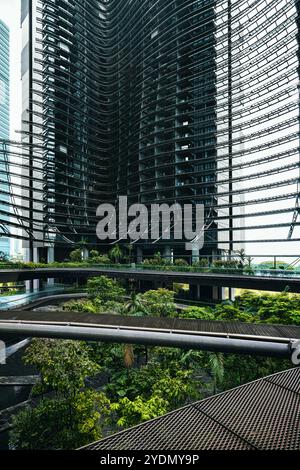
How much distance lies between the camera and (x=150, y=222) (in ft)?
221

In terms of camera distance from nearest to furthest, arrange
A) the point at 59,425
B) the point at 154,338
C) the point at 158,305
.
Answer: the point at 154,338
the point at 59,425
the point at 158,305

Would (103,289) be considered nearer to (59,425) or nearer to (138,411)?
(59,425)

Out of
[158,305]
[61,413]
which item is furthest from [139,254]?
[61,413]

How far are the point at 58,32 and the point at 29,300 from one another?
76.8 meters

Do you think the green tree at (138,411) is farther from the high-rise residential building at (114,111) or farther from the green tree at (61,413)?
the high-rise residential building at (114,111)

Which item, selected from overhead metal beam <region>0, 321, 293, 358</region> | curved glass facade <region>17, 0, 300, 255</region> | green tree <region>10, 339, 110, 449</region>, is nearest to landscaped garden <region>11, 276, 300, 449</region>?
green tree <region>10, 339, 110, 449</region>

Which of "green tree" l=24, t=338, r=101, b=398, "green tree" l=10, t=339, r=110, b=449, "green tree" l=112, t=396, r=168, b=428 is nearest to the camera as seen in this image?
"green tree" l=10, t=339, r=110, b=449

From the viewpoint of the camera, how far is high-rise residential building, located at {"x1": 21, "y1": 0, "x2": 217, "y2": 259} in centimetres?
6284

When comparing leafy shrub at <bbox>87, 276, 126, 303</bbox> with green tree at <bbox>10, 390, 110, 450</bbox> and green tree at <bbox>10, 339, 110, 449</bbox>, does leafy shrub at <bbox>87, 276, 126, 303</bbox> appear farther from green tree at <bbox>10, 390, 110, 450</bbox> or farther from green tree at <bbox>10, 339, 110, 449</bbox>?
green tree at <bbox>10, 390, 110, 450</bbox>

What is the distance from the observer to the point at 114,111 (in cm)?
8481

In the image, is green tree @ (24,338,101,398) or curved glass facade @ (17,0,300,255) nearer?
green tree @ (24,338,101,398)

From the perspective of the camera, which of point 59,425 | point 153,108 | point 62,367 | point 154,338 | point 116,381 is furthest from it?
point 153,108

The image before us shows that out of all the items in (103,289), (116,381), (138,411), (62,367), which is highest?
(62,367)

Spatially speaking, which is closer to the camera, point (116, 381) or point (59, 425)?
point (59, 425)
